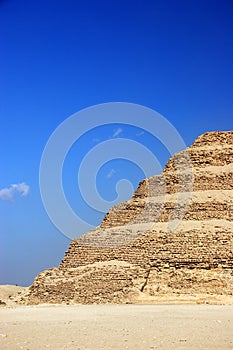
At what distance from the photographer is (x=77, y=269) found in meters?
32.7

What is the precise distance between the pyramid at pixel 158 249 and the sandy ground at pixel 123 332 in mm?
8883

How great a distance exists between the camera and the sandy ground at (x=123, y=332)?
513 inches

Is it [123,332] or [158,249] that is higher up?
[158,249]

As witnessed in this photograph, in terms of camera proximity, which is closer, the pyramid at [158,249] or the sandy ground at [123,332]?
the sandy ground at [123,332]

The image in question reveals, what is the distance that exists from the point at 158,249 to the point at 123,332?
16.8m

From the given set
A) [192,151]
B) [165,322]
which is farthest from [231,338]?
[192,151]

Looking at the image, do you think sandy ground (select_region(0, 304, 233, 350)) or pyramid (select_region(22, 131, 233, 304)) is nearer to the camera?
sandy ground (select_region(0, 304, 233, 350))

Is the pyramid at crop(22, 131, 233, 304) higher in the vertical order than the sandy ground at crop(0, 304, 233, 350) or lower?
higher

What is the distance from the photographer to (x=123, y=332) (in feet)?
50.4

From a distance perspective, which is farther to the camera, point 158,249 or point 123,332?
point 158,249

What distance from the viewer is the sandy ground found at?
1303 cm

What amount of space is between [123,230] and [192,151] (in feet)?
31.6

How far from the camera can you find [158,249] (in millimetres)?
31984

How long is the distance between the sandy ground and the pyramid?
888 centimetres
